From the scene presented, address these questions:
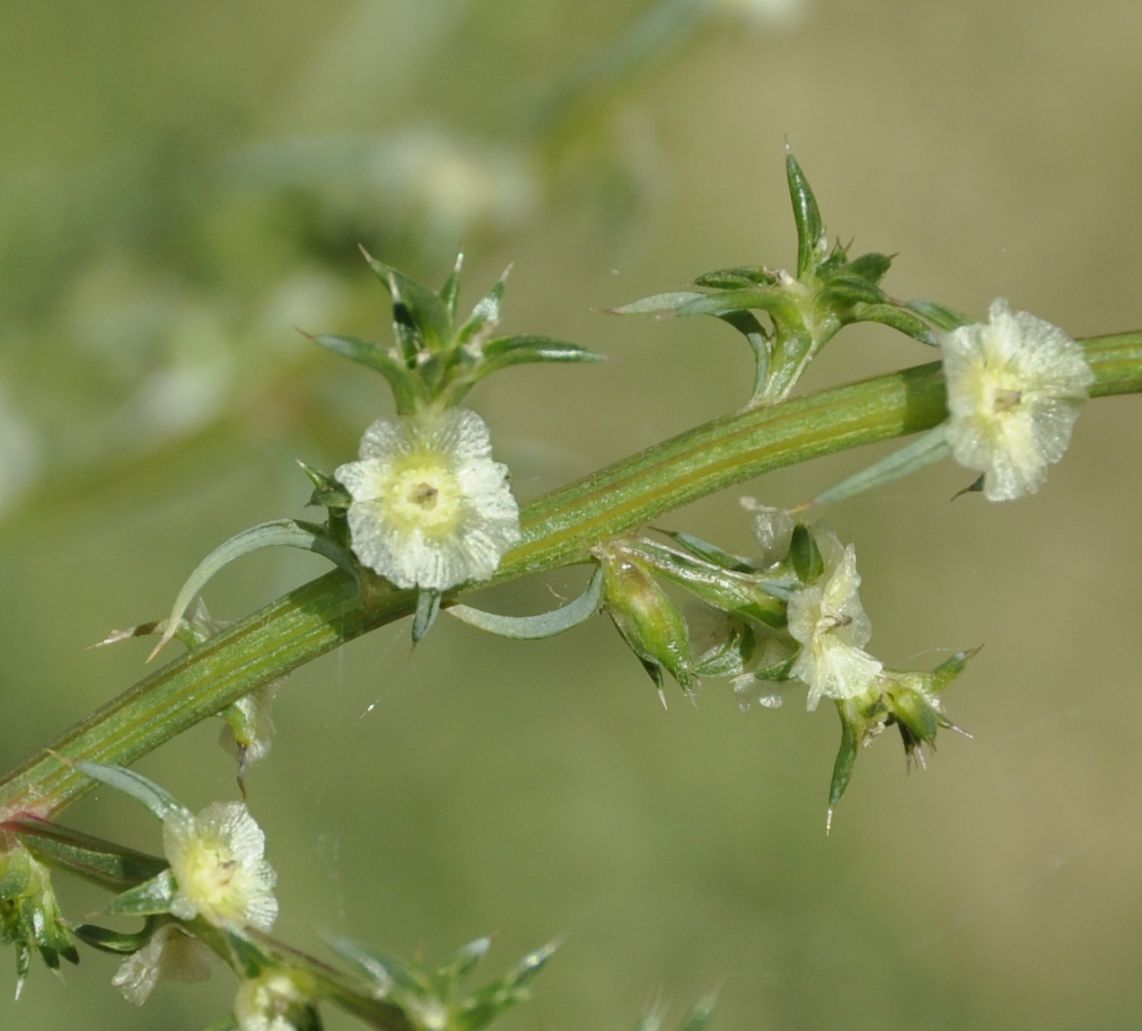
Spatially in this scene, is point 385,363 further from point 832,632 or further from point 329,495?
point 832,632

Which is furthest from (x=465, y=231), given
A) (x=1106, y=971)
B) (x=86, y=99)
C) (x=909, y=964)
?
(x=1106, y=971)

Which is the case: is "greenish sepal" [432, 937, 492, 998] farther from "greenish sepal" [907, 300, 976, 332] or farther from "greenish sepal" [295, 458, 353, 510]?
"greenish sepal" [907, 300, 976, 332]

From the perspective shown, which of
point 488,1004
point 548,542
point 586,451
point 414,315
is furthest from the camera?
point 586,451

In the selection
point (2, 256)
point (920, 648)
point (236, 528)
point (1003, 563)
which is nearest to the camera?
point (2, 256)

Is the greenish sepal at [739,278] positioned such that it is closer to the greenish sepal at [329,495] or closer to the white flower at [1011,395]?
the white flower at [1011,395]

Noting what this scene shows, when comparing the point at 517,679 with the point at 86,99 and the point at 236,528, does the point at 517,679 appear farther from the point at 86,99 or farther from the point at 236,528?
the point at 86,99

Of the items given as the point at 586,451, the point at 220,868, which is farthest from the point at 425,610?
the point at 586,451
